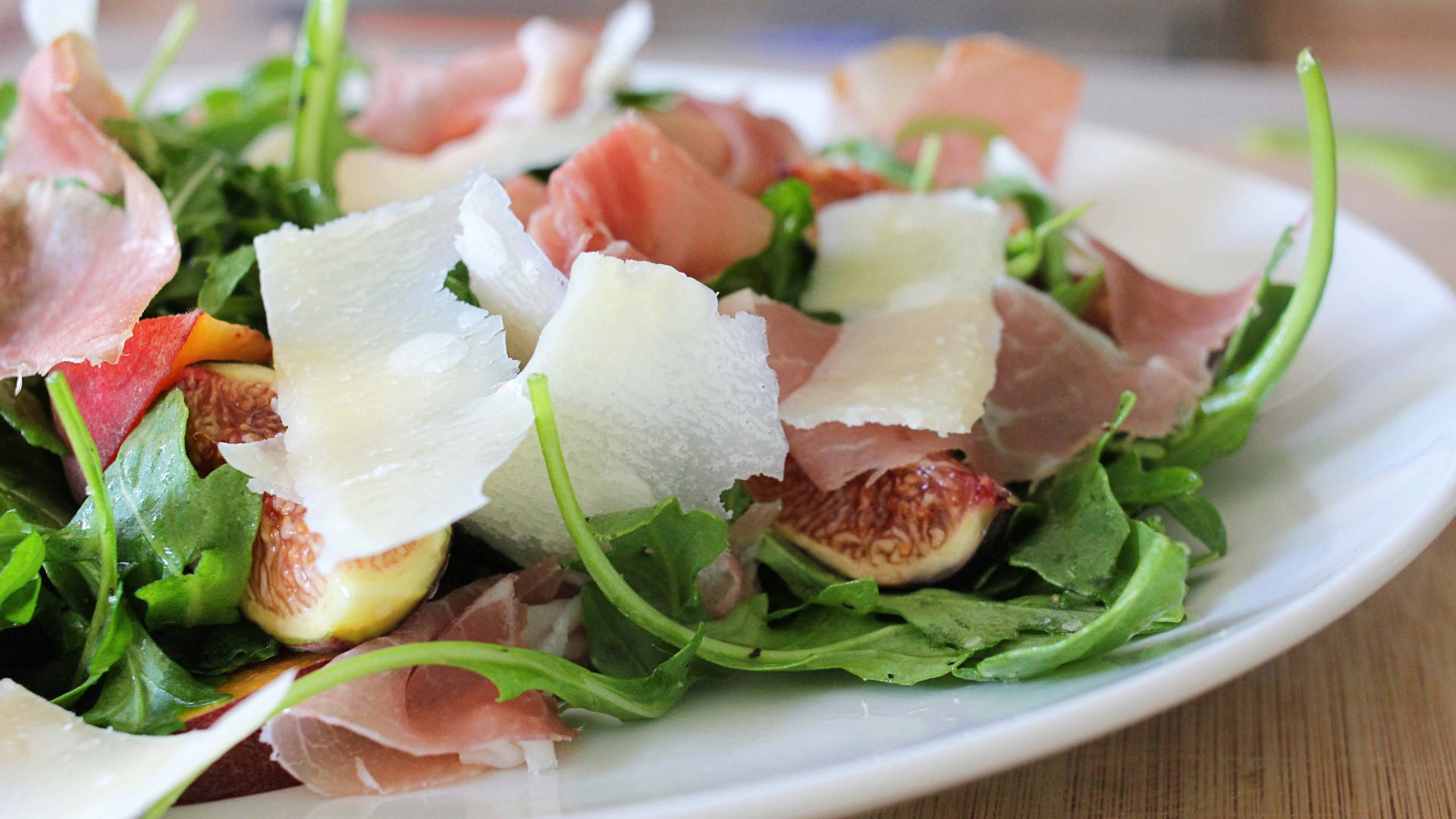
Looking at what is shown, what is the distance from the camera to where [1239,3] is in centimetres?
660

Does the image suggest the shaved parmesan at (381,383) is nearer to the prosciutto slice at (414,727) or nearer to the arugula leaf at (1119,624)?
the prosciutto slice at (414,727)

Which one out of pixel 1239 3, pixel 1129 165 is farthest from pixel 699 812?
pixel 1239 3

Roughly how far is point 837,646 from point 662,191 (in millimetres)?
733

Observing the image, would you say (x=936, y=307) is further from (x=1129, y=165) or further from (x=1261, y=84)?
(x=1261, y=84)

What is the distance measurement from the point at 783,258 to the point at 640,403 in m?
0.62

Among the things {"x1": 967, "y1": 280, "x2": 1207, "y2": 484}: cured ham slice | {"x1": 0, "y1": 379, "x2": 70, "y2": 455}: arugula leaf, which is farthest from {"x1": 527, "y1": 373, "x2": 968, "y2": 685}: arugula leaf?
{"x1": 0, "y1": 379, "x2": 70, "y2": 455}: arugula leaf

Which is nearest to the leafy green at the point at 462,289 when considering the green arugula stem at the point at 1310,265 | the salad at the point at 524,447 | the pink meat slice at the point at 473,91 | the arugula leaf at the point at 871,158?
the salad at the point at 524,447

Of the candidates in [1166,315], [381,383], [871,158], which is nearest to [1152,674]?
[381,383]

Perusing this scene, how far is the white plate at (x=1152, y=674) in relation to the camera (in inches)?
39.7

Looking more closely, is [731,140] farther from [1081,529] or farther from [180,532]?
[180,532]

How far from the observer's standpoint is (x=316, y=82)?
75.6 inches

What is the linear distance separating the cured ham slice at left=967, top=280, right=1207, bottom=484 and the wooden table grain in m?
0.36

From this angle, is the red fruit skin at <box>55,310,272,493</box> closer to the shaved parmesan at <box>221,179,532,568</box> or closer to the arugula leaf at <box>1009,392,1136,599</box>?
the shaved parmesan at <box>221,179,532,568</box>

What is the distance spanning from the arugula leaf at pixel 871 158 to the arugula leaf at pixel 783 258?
56cm
